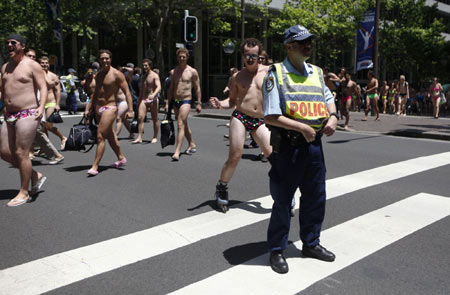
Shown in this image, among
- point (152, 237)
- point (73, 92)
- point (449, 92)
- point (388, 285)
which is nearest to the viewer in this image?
point (388, 285)

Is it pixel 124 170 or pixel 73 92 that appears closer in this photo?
pixel 124 170

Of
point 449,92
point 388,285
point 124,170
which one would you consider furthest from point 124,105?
point 449,92

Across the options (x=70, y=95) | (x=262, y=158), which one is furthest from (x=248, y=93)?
(x=70, y=95)

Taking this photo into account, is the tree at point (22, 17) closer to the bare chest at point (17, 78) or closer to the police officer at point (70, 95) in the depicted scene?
the police officer at point (70, 95)

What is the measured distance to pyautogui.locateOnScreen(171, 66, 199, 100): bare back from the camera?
883 cm

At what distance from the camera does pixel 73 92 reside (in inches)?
777

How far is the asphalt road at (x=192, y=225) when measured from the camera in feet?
11.1

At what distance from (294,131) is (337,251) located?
1189mm

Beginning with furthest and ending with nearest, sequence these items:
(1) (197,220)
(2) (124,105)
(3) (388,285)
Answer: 1. (2) (124,105)
2. (1) (197,220)
3. (3) (388,285)

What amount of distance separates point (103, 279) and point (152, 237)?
0.94 meters

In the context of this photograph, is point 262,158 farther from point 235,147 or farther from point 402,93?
point 402,93

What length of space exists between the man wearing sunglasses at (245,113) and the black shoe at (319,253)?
1537 millimetres

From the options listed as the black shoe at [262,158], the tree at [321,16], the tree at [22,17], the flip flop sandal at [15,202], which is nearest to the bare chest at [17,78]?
the flip flop sandal at [15,202]

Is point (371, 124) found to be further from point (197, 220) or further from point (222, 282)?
point (222, 282)
